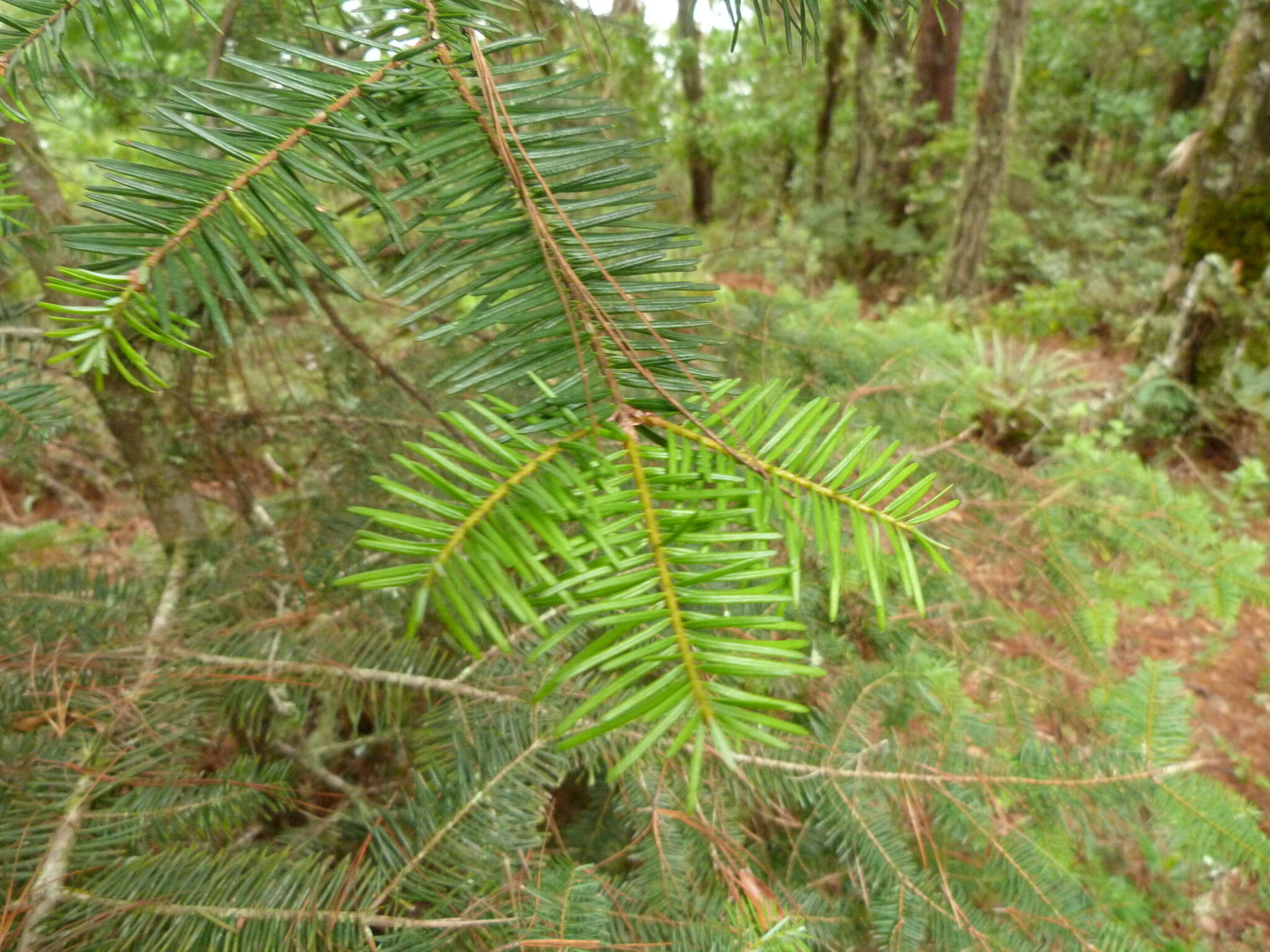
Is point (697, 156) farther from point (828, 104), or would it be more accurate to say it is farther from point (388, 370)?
point (388, 370)

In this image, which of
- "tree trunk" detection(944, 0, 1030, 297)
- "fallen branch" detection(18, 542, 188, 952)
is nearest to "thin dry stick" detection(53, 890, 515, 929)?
"fallen branch" detection(18, 542, 188, 952)

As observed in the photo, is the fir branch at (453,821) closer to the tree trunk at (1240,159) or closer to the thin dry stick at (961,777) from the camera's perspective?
the thin dry stick at (961,777)

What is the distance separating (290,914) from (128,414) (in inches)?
25.3

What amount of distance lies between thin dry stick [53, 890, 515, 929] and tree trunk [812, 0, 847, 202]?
6.10m

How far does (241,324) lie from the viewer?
2.89ft

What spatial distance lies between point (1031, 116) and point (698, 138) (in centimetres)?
405

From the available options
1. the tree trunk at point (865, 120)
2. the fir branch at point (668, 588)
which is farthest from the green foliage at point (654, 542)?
the tree trunk at point (865, 120)

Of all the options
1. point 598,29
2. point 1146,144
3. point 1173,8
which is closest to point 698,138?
point 1173,8

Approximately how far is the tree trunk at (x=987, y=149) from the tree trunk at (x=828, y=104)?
131 cm

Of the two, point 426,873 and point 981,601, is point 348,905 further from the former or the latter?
point 981,601

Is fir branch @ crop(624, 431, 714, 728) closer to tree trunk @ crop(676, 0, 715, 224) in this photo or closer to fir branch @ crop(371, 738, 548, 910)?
fir branch @ crop(371, 738, 548, 910)

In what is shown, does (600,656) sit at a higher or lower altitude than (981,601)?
higher

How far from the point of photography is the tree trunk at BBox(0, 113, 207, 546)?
2.37ft

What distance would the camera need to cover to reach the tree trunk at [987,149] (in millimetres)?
4227
